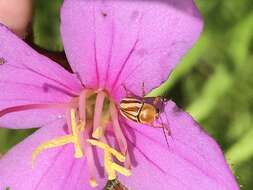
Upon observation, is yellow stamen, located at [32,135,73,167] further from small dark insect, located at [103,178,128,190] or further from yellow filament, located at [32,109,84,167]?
small dark insect, located at [103,178,128,190]

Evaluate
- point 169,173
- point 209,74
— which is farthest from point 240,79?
point 169,173

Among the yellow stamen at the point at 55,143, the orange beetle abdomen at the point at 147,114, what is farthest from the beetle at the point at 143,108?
the yellow stamen at the point at 55,143

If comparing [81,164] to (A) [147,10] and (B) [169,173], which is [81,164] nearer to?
(B) [169,173]

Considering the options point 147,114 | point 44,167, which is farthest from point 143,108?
point 44,167

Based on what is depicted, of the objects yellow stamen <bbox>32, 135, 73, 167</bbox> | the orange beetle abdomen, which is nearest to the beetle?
the orange beetle abdomen

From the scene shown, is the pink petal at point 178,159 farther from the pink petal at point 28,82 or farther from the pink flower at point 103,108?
the pink petal at point 28,82

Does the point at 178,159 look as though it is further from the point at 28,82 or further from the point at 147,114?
the point at 28,82
